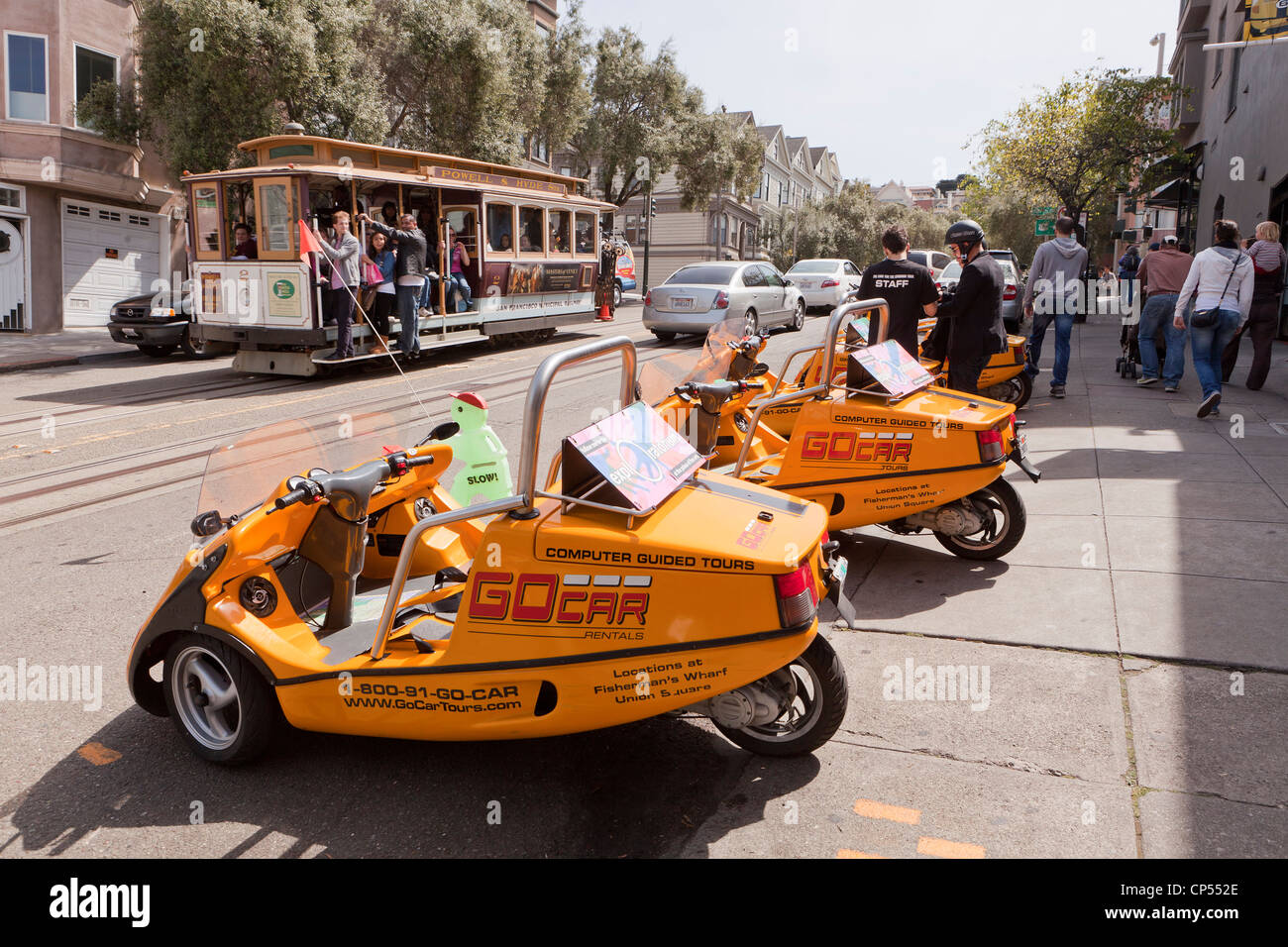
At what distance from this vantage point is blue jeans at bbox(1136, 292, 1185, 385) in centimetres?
1095

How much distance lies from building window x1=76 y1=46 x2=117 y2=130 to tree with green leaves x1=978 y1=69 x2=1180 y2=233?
25138 millimetres

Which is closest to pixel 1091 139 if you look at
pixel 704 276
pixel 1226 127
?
pixel 1226 127

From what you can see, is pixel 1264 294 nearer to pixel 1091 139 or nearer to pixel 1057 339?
pixel 1057 339

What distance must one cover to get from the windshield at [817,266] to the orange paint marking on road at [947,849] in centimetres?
2235

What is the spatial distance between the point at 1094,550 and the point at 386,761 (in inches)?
164

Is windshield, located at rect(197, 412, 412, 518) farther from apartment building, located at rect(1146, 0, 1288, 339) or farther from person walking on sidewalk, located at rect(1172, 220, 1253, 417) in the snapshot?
apartment building, located at rect(1146, 0, 1288, 339)

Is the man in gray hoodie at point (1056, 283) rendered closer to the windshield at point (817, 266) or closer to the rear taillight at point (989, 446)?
the rear taillight at point (989, 446)

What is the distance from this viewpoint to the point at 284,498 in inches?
128

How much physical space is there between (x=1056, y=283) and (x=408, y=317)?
8.80m

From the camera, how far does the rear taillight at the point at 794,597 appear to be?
2939 mm

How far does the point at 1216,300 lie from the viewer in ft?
31.2

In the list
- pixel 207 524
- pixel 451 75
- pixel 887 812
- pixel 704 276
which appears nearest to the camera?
pixel 887 812

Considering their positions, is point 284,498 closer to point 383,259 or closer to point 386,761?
point 386,761

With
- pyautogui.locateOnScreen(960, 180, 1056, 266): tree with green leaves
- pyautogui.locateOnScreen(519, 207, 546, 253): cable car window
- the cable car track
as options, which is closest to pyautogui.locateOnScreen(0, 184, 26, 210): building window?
pyautogui.locateOnScreen(519, 207, 546, 253): cable car window
